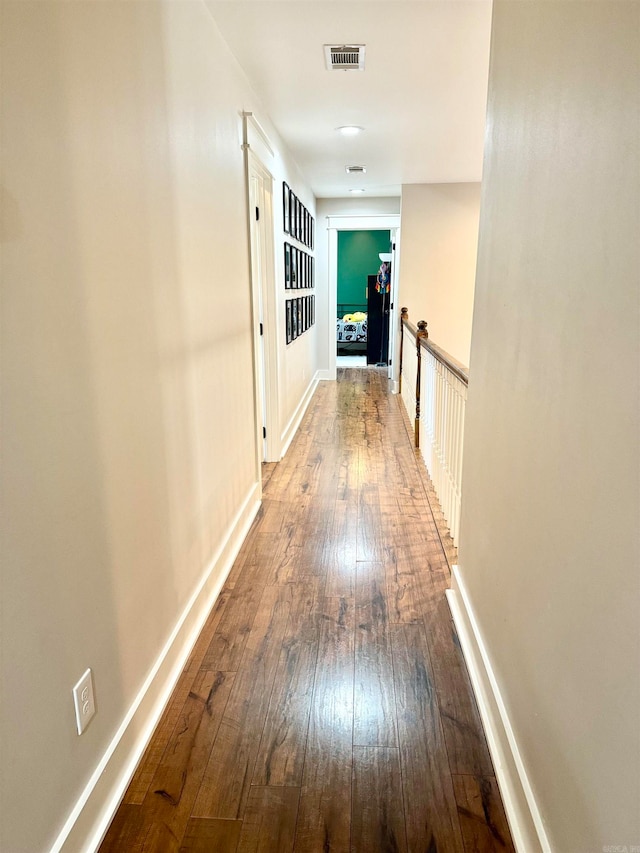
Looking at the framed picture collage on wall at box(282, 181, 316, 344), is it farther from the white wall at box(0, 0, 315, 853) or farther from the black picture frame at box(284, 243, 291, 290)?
the white wall at box(0, 0, 315, 853)

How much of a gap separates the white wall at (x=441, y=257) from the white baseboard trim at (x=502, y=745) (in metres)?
4.96

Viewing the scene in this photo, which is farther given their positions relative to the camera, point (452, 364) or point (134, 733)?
point (452, 364)

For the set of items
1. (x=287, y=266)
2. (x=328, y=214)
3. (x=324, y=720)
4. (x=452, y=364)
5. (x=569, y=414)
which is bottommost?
(x=324, y=720)

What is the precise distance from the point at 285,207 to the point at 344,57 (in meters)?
1.99

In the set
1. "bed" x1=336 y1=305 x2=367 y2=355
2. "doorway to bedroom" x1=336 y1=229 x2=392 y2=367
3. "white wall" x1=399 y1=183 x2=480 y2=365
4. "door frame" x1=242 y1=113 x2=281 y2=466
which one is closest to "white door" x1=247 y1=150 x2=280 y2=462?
"door frame" x1=242 y1=113 x2=281 y2=466

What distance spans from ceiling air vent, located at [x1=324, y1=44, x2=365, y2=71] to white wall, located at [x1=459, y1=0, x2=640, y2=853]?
1003 millimetres

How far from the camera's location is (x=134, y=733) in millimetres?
1582

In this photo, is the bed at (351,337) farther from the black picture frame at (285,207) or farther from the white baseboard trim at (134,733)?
the white baseboard trim at (134,733)

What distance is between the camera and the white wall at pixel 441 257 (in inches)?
251

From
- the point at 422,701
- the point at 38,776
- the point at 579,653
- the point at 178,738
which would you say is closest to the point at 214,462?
the point at 178,738

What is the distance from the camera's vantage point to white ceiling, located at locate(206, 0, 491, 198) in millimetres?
2244

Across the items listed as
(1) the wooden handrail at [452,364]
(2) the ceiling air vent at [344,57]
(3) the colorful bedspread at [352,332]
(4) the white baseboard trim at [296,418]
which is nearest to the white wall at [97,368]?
(2) the ceiling air vent at [344,57]

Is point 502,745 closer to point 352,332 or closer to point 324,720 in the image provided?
point 324,720

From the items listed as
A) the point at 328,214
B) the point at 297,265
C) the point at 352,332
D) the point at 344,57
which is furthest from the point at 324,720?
the point at 352,332
